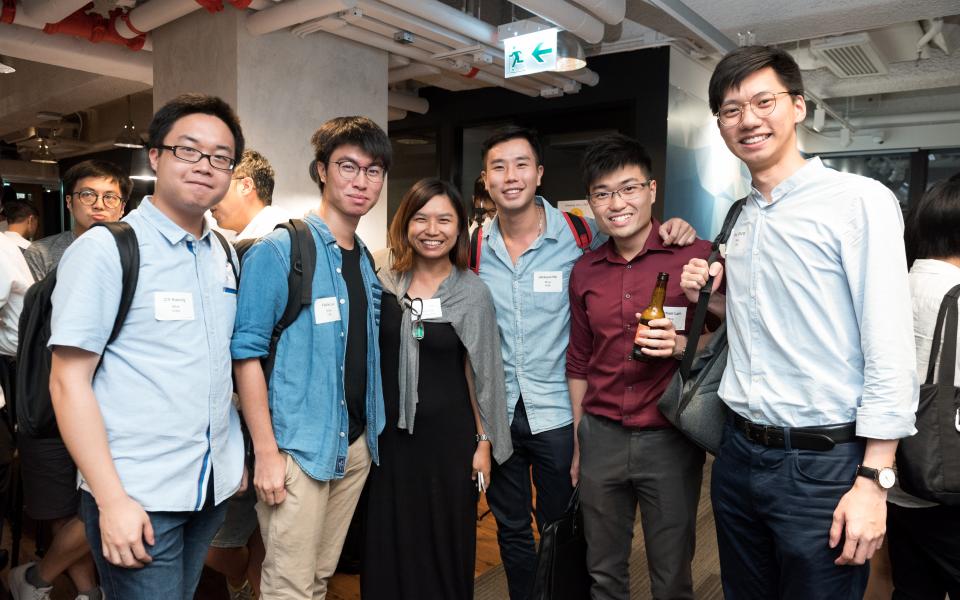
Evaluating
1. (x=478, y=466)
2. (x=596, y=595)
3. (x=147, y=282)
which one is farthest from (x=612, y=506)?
(x=147, y=282)

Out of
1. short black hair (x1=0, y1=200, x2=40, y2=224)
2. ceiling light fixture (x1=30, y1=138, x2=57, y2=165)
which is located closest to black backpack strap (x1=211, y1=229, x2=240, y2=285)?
short black hair (x1=0, y1=200, x2=40, y2=224)

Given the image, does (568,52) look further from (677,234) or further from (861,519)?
(861,519)

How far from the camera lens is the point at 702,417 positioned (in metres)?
1.77

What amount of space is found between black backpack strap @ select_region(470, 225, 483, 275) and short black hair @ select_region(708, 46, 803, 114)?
45.9 inches

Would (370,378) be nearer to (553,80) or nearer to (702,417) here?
(702,417)

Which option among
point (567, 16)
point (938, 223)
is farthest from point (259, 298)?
point (567, 16)

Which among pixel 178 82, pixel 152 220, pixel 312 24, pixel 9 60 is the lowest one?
pixel 152 220

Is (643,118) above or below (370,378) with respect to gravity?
above

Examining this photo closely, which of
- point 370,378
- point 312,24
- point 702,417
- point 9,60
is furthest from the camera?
point 9,60

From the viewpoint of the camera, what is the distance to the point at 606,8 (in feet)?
13.6

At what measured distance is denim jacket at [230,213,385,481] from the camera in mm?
1752

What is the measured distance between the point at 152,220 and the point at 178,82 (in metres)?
3.92

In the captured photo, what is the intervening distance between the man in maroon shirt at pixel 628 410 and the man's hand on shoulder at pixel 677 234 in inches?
0.9

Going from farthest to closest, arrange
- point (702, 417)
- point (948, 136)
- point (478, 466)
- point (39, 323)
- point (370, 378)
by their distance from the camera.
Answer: point (948, 136)
point (478, 466)
point (370, 378)
point (702, 417)
point (39, 323)
